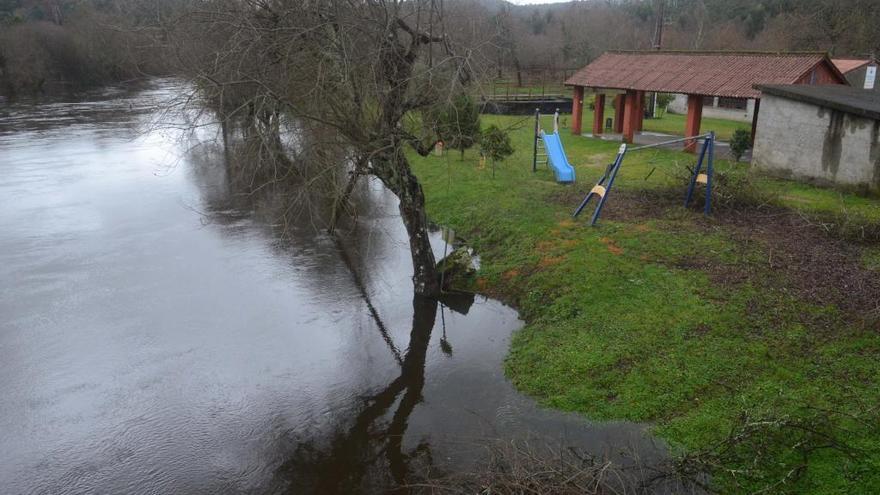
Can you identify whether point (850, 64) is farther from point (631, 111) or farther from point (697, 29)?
point (697, 29)

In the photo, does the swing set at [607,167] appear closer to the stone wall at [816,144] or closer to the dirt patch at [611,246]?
the dirt patch at [611,246]

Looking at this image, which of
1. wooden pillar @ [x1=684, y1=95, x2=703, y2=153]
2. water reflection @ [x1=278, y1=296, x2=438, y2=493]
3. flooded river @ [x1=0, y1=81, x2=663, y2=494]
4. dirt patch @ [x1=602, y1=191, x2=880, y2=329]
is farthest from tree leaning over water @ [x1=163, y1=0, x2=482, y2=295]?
wooden pillar @ [x1=684, y1=95, x2=703, y2=153]

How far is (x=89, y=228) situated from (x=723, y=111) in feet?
81.9

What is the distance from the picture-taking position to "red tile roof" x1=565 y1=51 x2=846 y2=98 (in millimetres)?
17297

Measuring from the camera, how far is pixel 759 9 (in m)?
45.8

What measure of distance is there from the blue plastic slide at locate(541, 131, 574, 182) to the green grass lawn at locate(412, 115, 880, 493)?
7.25ft

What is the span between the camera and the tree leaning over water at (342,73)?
8.69m

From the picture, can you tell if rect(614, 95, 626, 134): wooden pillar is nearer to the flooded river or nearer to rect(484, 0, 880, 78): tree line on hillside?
rect(484, 0, 880, 78): tree line on hillside

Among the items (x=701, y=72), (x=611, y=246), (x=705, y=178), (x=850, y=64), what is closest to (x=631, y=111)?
(x=701, y=72)

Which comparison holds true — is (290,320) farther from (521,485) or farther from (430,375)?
(521,485)

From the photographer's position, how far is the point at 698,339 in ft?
26.3

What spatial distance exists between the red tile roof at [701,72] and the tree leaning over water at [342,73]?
11.0 m

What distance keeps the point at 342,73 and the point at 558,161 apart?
9141 millimetres

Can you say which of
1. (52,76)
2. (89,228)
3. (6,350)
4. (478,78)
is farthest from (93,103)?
(478,78)
